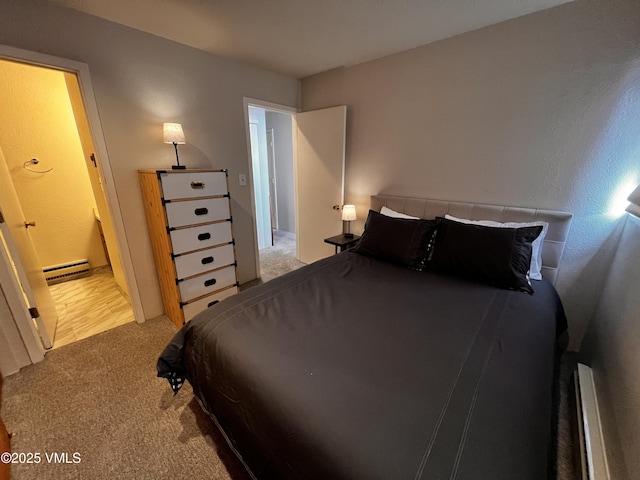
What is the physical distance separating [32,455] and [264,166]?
11.7ft

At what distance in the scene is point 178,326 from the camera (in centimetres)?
224

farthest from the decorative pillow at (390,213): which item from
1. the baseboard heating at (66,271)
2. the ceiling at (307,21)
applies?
the baseboard heating at (66,271)

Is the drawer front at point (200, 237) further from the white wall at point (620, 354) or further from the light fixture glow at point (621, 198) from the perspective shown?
the light fixture glow at point (621, 198)

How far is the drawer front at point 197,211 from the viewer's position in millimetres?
2012

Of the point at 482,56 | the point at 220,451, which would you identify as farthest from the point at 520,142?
the point at 220,451

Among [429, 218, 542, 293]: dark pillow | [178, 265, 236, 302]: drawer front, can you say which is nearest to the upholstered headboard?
[429, 218, 542, 293]: dark pillow

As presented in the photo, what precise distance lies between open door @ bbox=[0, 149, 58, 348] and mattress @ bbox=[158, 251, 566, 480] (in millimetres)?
1344

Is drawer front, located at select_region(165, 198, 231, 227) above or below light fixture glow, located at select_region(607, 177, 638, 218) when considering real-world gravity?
below

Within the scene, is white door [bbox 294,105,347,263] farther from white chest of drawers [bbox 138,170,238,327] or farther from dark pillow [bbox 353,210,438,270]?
white chest of drawers [bbox 138,170,238,327]

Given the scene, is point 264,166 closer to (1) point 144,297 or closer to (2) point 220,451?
(1) point 144,297

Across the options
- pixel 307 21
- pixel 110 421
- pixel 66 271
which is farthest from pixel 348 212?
pixel 66 271

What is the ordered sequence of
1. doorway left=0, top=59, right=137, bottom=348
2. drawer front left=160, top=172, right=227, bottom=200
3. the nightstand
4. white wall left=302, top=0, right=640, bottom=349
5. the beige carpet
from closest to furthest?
the beige carpet < white wall left=302, top=0, right=640, bottom=349 < drawer front left=160, top=172, right=227, bottom=200 < doorway left=0, top=59, right=137, bottom=348 < the nightstand

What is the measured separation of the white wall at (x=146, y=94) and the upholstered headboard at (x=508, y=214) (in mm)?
1849

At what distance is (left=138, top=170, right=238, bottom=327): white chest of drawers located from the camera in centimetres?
199
